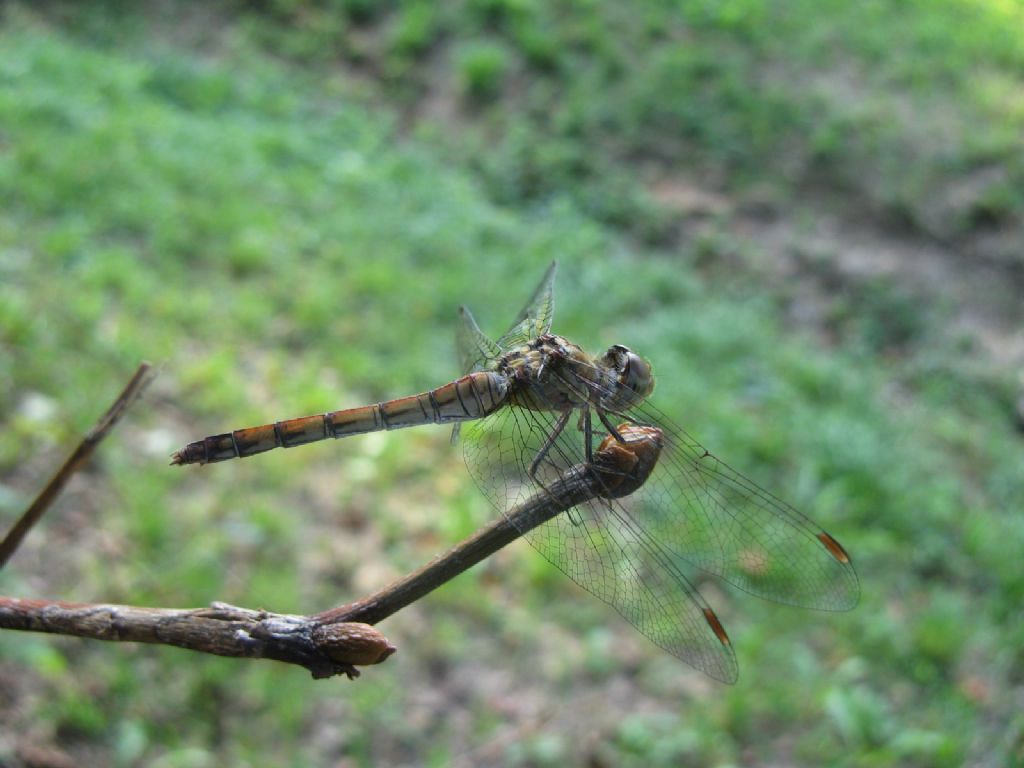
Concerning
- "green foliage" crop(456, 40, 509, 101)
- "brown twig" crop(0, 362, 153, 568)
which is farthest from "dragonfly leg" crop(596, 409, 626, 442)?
"green foliage" crop(456, 40, 509, 101)

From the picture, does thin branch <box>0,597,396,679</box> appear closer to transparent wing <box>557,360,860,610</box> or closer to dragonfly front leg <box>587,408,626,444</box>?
dragonfly front leg <box>587,408,626,444</box>

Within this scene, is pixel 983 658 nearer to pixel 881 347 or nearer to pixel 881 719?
pixel 881 719

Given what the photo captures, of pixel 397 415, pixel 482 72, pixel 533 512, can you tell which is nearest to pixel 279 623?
pixel 533 512

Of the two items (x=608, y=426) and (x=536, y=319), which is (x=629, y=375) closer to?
(x=608, y=426)

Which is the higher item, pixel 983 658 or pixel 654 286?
pixel 654 286

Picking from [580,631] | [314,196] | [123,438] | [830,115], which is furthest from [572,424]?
[830,115]

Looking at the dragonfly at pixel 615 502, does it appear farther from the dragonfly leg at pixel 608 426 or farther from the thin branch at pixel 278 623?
the thin branch at pixel 278 623
